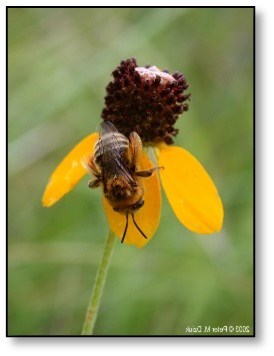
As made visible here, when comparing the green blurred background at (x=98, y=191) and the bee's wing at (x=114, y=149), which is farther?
the green blurred background at (x=98, y=191)

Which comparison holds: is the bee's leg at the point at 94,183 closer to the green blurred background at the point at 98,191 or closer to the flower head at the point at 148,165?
the flower head at the point at 148,165

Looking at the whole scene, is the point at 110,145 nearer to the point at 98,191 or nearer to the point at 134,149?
the point at 134,149

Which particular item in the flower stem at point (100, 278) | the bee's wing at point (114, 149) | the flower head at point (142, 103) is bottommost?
the flower stem at point (100, 278)

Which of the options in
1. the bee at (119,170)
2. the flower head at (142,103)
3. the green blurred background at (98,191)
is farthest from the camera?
the green blurred background at (98,191)

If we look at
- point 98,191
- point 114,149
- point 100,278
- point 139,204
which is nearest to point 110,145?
point 114,149

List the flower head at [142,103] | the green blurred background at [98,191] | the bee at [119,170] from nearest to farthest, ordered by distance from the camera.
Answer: the bee at [119,170], the flower head at [142,103], the green blurred background at [98,191]

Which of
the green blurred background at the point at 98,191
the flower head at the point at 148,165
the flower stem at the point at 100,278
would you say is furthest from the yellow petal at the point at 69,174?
the green blurred background at the point at 98,191

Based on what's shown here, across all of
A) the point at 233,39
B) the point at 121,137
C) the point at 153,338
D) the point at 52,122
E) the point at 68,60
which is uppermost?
the point at 233,39
